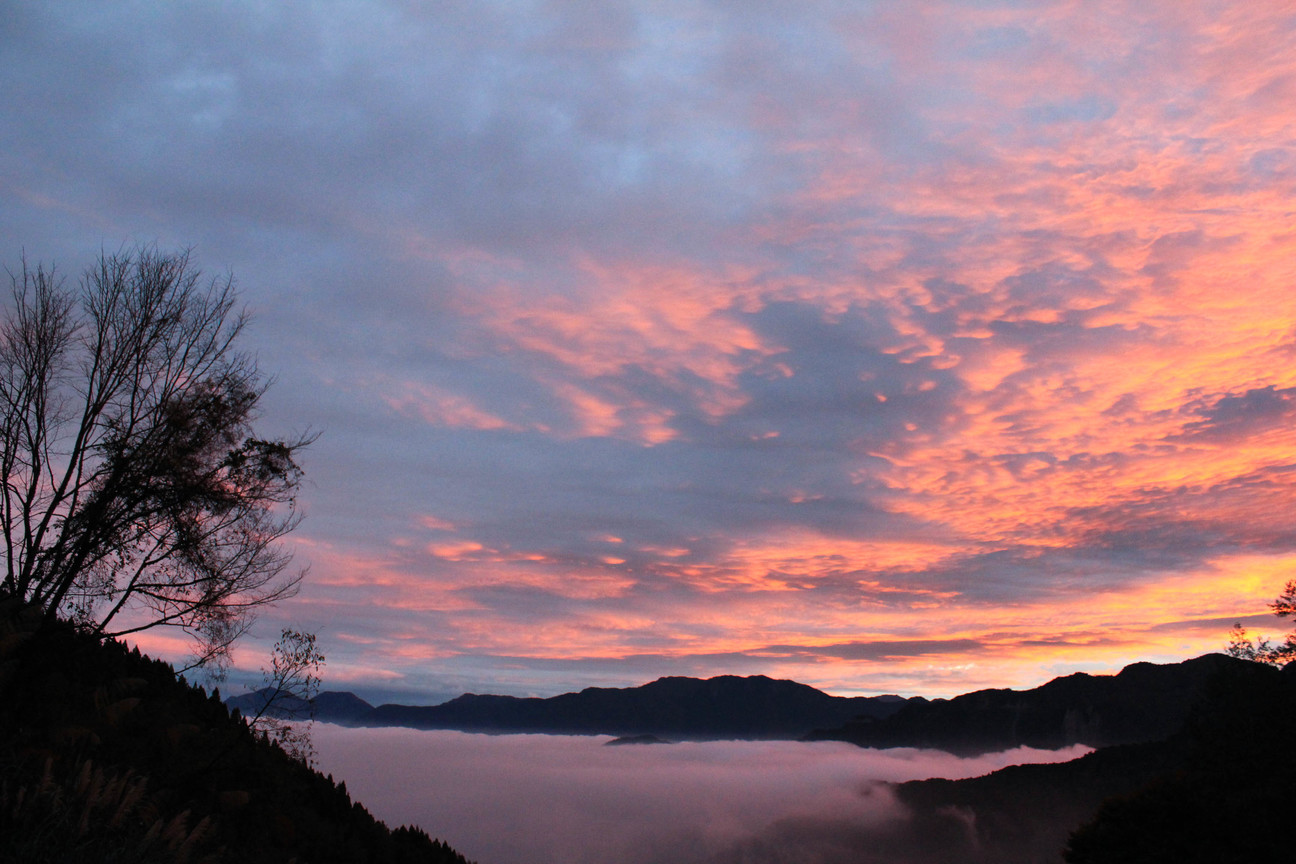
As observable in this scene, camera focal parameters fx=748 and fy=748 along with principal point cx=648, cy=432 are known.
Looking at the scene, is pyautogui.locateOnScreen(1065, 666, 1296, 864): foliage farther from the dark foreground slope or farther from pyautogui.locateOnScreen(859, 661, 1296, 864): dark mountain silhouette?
the dark foreground slope

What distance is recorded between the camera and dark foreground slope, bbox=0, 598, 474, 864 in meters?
11.1

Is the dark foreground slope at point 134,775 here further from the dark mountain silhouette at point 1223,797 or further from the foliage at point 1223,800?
the foliage at point 1223,800

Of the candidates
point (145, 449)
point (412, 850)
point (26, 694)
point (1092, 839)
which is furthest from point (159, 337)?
point (1092, 839)

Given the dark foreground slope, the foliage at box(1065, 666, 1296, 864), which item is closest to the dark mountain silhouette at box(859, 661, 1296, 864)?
the foliage at box(1065, 666, 1296, 864)

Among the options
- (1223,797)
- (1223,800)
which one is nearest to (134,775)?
(1223,800)

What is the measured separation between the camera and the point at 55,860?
9.89 m

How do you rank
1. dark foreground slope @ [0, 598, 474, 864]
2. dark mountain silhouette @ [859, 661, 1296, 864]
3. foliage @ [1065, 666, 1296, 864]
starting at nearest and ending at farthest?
dark foreground slope @ [0, 598, 474, 864], foliage @ [1065, 666, 1296, 864], dark mountain silhouette @ [859, 661, 1296, 864]

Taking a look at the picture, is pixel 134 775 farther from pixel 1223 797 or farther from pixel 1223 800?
pixel 1223 797

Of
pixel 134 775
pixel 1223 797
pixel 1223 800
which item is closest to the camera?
pixel 134 775

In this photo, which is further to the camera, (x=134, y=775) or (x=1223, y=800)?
(x=1223, y=800)

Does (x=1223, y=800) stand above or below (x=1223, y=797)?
below

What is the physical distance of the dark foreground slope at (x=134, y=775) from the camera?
36.4 feet

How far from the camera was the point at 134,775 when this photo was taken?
1714 cm

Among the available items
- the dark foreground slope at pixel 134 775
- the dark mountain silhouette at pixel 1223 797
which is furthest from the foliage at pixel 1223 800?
the dark foreground slope at pixel 134 775
